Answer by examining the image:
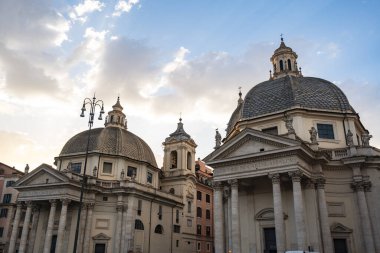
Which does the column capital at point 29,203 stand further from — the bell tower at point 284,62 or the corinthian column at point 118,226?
the bell tower at point 284,62

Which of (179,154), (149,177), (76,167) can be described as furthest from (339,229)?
(76,167)

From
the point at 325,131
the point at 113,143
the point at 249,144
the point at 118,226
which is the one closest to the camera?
the point at 249,144

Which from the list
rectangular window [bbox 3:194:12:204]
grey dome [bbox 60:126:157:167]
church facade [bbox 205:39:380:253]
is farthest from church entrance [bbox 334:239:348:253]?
rectangular window [bbox 3:194:12:204]

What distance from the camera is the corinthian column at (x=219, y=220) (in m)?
28.8

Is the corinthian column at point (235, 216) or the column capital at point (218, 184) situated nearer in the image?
the corinthian column at point (235, 216)

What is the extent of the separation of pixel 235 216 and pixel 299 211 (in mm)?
4980

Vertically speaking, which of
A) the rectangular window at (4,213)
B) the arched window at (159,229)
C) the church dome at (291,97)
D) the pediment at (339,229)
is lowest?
the pediment at (339,229)

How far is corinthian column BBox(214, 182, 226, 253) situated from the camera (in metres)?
28.8

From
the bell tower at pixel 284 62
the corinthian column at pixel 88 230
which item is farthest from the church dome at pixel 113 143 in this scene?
the bell tower at pixel 284 62

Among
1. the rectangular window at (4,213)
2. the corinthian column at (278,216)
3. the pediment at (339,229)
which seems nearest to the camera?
the corinthian column at (278,216)

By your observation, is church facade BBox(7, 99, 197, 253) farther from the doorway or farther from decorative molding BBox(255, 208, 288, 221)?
Result: decorative molding BBox(255, 208, 288, 221)

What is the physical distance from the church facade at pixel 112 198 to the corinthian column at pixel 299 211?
22441mm

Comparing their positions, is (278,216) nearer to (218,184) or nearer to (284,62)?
(218,184)

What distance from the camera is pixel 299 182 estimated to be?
26.2 metres
